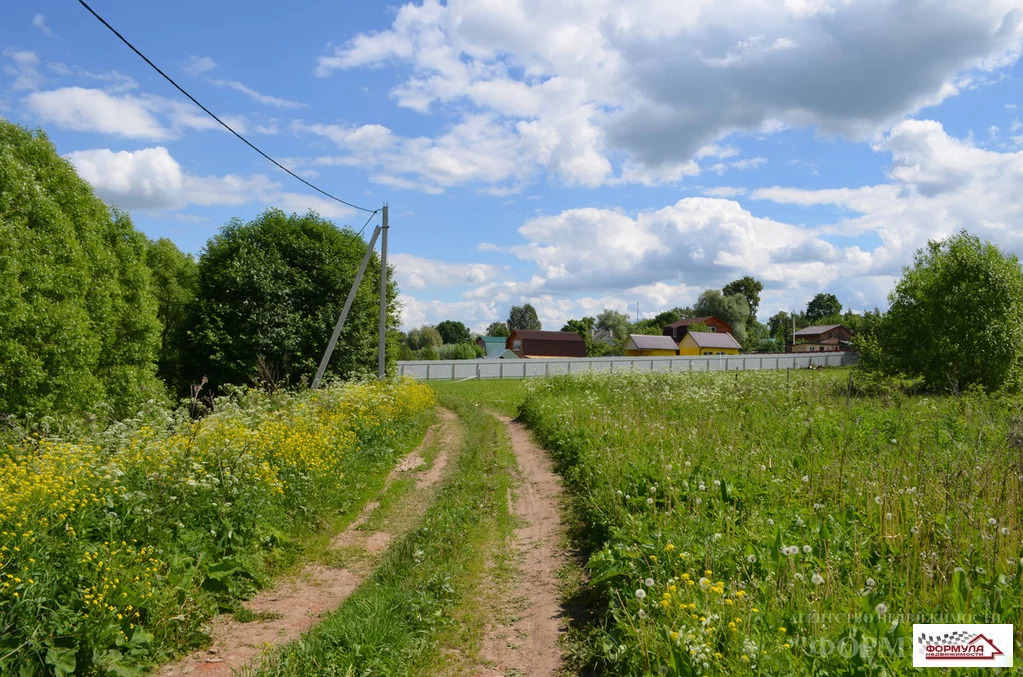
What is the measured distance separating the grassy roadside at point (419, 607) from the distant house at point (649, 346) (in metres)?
76.0

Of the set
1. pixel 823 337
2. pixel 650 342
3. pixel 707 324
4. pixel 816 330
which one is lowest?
pixel 650 342

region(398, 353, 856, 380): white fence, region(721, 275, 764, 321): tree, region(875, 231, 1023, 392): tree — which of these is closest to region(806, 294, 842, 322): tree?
A: region(721, 275, 764, 321): tree

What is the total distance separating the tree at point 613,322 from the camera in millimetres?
113000

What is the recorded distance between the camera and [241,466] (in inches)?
293

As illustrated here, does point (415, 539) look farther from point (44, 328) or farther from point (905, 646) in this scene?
point (44, 328)

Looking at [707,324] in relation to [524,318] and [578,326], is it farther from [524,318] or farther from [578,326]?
[524,318]

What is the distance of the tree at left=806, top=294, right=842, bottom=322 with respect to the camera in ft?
456

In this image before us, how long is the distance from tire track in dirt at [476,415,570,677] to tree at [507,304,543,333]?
12499 centimetres

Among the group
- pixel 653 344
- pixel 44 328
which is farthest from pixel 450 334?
Answer: pixel 44 328

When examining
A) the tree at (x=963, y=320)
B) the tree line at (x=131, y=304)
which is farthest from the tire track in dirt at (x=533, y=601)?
the tree at (x=963, y=320)

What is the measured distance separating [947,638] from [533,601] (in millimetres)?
3478

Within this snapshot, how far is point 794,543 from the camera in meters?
5.24

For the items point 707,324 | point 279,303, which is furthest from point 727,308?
point 279,303

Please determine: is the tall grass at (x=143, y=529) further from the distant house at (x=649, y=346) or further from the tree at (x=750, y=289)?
the tree at (x=750, y=289)
